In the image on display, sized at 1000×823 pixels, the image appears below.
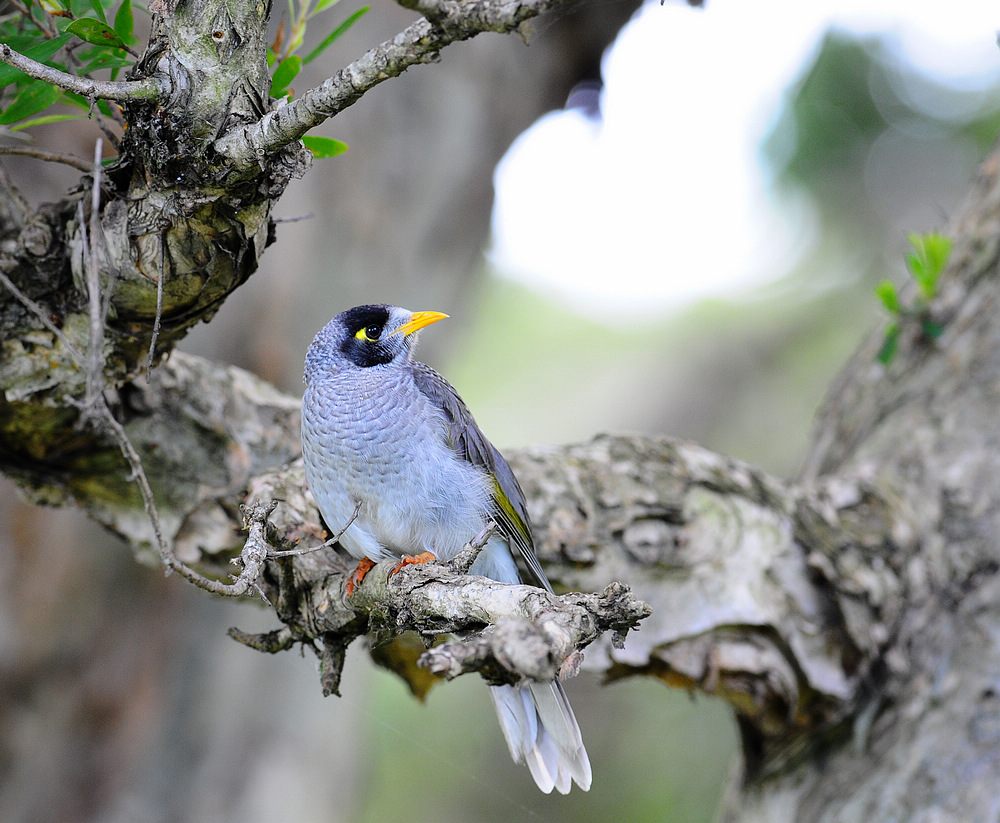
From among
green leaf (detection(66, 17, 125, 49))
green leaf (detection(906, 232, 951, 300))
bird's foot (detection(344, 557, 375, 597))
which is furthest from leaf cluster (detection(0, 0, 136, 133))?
green leaf (detection(906, 232, 951, 300))

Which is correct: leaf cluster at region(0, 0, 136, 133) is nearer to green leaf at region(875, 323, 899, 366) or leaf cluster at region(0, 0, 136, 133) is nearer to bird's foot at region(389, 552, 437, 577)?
bird's foot at region(389, 552, 437, 577)

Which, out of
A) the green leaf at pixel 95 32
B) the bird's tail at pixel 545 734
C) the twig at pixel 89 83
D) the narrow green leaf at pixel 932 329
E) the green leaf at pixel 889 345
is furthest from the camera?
the green leaf at pixel 889 345

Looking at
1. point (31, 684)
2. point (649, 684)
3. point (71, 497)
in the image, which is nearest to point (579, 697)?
point (649, 684)

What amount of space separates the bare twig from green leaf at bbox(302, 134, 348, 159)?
13.5 inches

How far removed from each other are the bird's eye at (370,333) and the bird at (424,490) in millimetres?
129

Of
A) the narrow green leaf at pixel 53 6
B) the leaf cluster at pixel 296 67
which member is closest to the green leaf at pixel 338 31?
the leaf cluster at pixel 296 67

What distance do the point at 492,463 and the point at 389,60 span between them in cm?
137

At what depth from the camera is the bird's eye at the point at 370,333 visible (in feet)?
8.79

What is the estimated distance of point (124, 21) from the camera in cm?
183

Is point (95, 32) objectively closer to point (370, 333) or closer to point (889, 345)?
point (370, 333)

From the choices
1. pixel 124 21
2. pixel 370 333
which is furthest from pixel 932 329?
pixel 124 21

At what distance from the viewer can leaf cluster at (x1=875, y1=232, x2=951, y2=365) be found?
3557 millimetres

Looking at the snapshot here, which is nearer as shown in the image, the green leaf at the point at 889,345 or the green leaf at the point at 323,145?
the green leaf at the point at 323,145

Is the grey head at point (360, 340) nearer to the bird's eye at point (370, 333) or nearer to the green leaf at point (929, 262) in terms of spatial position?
the bird's eye at point (370, 333)
